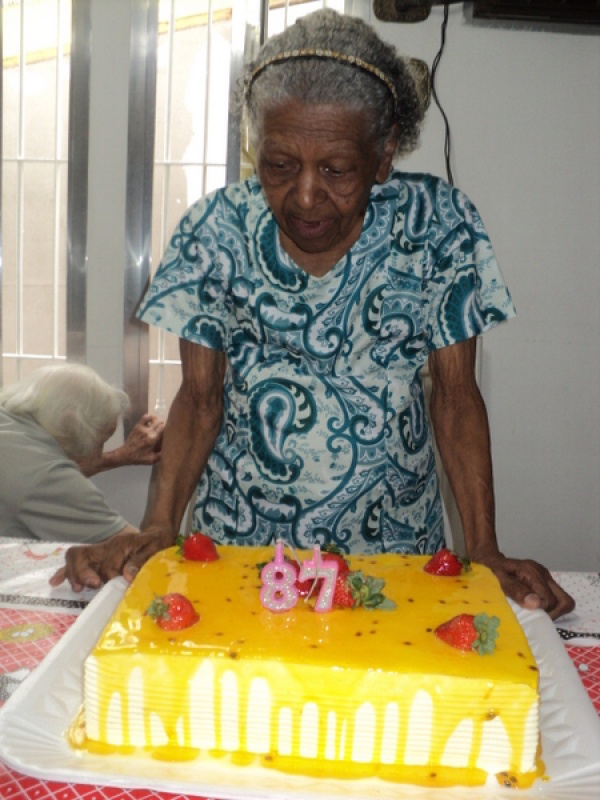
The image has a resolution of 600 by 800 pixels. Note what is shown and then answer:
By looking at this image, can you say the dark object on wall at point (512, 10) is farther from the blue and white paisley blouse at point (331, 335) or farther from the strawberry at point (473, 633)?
the strawberry at point (473, 633)

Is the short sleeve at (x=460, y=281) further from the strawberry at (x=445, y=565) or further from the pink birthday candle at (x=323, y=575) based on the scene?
the pink birthday candle at (x=323, y=575)

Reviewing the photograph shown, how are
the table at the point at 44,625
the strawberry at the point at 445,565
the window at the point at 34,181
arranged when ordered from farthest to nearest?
the window at the point at 34,181 < the strawberry at the point at 445,565 < the table at the point at 44,625

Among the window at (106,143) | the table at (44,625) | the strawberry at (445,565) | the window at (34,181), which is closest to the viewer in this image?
the table at (44,625)

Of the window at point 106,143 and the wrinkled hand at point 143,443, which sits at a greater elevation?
the window at point 106,143

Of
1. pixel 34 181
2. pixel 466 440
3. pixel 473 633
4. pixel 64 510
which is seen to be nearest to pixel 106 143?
pixel 34 181

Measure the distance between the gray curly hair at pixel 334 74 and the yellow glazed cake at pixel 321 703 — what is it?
720 mm

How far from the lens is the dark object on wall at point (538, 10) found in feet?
8.42

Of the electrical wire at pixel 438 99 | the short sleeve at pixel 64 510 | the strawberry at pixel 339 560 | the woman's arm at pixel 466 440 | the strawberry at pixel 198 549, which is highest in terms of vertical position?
the electrical wire at pixel 438 99

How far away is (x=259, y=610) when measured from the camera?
919 millimetres

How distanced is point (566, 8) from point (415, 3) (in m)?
0.47

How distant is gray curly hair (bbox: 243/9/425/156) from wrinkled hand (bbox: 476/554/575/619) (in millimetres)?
636

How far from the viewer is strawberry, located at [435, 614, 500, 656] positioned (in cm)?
82

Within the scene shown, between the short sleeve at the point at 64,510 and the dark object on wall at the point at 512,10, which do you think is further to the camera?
the dark object on wall at the point at 512,10

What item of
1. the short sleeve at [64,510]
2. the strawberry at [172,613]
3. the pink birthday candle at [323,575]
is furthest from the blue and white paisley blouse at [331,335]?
the short sleeve at [64,510]
